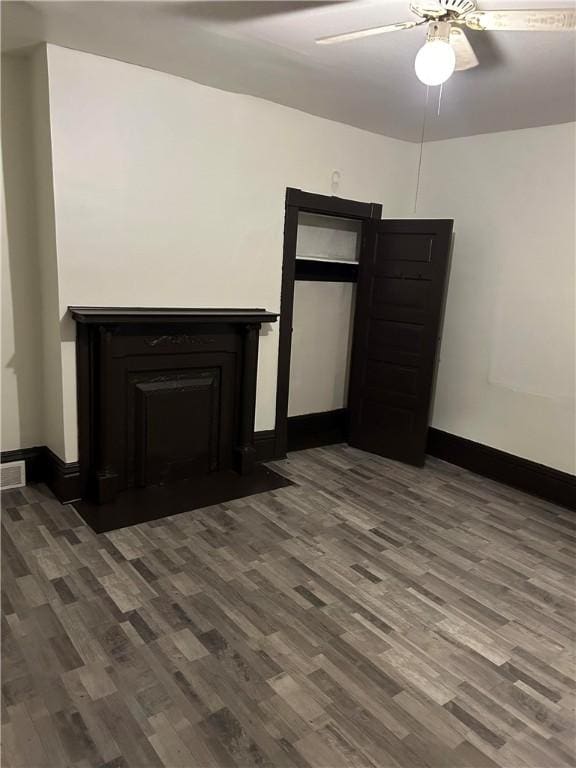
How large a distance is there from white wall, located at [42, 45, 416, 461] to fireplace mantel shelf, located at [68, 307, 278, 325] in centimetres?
9

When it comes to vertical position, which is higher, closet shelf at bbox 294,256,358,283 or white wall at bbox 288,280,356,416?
closet shelf at bbox 294,256,358,283

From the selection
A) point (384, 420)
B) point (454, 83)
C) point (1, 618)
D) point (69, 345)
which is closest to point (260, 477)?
point (384, 420)

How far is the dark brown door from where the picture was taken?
13.2ft

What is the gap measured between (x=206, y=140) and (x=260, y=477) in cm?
226

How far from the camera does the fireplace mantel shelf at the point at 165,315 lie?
2.98m

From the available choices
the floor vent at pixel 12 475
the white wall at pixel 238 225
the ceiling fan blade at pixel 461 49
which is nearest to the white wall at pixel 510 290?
the white wall at pixel 238 225

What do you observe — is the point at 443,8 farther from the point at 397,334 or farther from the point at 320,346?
the point at 320,346

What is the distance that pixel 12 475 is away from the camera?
3.40 meters

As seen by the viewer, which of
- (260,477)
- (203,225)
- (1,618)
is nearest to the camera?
(1,618)

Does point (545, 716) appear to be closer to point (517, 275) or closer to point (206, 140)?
point (517, 275)

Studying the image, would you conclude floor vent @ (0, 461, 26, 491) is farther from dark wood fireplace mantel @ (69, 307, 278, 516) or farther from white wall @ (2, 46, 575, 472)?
dark wood fireplace mantel @ (69, 307, 278, 516)

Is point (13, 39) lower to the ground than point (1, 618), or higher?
higher

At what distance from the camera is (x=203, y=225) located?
3471 mm

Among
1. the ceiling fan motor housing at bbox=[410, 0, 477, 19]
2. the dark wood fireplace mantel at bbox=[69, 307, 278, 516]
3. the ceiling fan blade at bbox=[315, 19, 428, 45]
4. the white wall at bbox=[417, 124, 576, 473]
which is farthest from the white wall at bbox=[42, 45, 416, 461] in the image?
the ceiling fan motor housing at bbox=[410, 0, 477, 19]
